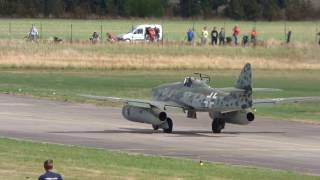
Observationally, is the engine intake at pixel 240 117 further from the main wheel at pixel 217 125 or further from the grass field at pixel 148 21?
the grass field at pixel 148 21

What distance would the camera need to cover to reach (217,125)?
1523 inches

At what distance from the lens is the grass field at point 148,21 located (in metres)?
102

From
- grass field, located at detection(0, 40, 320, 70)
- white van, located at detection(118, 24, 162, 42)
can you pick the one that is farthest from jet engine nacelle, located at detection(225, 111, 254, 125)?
white van, located at detection(118, 24, 162, 42)

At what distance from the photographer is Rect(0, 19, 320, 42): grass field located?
102312 mm

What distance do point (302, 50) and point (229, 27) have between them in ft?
142

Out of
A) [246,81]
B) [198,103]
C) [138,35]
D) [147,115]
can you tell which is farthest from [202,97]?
[138,35]

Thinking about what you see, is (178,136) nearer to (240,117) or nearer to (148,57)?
(240,117)

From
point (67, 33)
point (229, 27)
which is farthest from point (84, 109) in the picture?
point (229, 27)

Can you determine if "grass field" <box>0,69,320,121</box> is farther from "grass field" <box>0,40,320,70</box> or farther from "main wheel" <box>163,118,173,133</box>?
"main wheel" <box>163,118,173,133</box>

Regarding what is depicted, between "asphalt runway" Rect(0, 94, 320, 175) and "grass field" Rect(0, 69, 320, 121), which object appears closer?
"asphalt runway" Rect(0, 94, 320, 175)

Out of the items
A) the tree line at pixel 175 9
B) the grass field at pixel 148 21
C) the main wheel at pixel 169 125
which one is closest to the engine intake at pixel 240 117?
the main wheel at pixel 169 125

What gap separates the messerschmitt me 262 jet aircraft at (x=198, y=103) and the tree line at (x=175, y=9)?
310 ft

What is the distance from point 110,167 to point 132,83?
3330 cm

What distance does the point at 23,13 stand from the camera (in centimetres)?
13038
